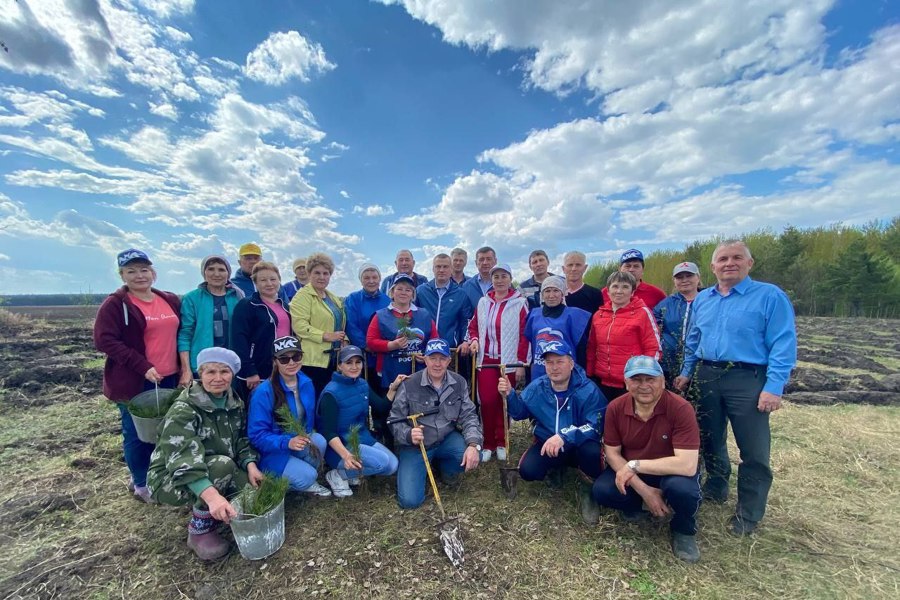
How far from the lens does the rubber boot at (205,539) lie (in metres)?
3.44

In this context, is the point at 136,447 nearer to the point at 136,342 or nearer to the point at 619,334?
the point at 136,342

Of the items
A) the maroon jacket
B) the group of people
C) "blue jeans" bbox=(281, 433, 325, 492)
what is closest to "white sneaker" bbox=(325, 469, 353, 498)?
the group of people

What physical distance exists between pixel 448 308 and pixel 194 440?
3.41m

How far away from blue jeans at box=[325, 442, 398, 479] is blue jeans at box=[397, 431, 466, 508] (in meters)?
0.12

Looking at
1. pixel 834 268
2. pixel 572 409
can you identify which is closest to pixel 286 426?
pixel 572 409

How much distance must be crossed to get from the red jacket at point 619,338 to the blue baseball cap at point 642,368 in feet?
2.47

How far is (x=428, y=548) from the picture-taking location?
11.8ft

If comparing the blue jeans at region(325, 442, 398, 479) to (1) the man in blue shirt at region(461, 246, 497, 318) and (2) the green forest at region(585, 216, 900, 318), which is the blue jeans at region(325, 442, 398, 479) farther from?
(2) the green forest at region(585, 216, 900, 318)

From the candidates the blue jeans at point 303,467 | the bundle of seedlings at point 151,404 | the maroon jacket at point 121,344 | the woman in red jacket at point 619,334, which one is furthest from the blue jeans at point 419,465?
the maroon jacket at point 121,344

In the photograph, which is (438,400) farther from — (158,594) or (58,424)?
(58,424)

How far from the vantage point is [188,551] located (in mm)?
3574

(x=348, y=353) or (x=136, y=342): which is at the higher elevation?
(x=136, y=342)

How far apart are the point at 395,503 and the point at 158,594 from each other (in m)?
2.08

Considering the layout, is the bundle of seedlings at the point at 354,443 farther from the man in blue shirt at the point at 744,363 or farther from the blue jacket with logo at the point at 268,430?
the man in blue shirt at the point at 744,363
